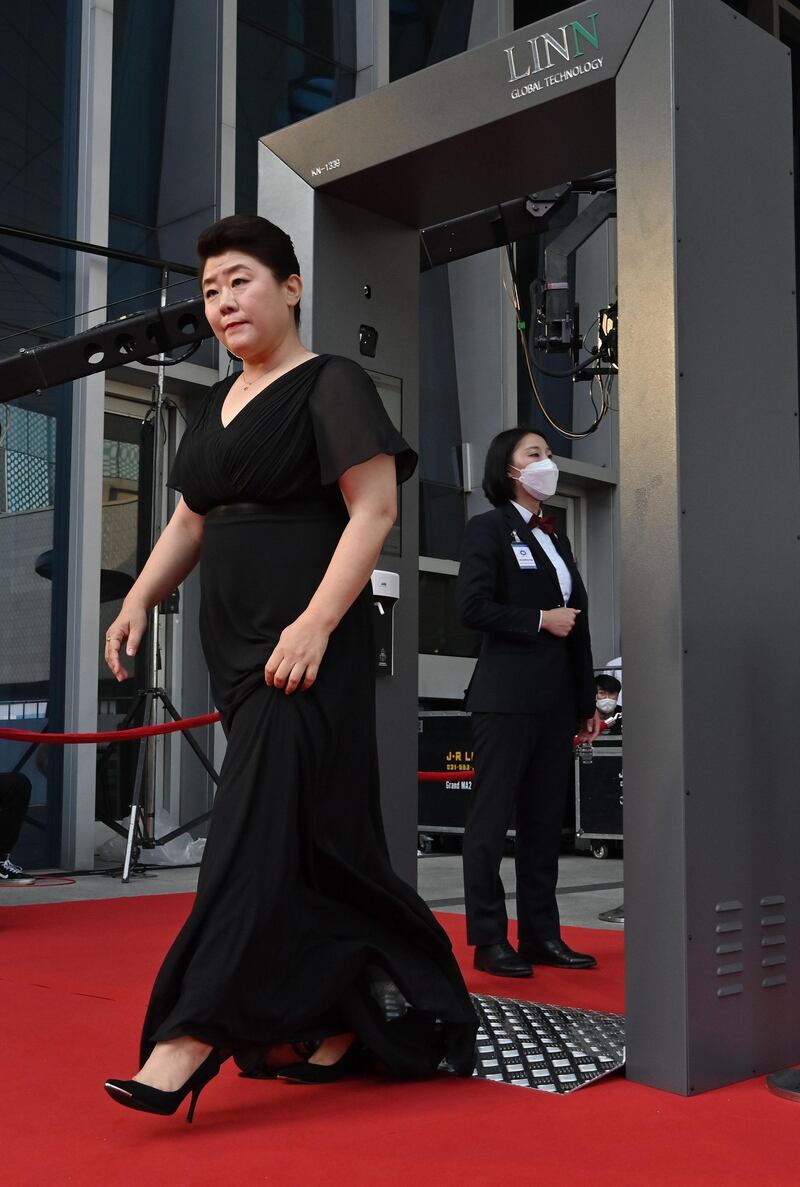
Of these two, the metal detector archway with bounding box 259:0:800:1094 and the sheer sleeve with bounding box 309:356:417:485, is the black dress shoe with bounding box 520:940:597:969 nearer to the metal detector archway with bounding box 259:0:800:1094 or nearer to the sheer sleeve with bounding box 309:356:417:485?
the metal detector archway with bounding box 259:0:800:1094

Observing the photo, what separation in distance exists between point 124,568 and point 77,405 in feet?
3.57

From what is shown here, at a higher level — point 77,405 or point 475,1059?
point 77,405

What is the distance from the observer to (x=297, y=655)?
6.69ft

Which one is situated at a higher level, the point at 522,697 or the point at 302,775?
the point at 522,697

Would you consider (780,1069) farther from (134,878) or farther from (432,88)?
(134,878)

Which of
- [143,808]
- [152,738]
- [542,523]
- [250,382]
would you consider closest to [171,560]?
[250,382]

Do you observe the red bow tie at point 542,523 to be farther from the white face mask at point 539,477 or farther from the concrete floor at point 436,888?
the concrete floor at point 436,888

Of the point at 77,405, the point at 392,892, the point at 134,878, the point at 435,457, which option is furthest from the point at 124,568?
the point at 392,892

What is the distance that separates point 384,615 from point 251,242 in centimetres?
122

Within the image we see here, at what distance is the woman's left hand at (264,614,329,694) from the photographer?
6.70 ft

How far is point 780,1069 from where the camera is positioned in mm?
2377

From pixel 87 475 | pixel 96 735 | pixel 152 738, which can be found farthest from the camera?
pixel 87 475

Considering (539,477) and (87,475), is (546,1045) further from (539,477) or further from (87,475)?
(87,475)

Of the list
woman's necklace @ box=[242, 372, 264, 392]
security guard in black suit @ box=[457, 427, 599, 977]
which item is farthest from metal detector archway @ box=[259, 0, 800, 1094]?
security guard in black suit @ box=[457, 427, 599, 977]
